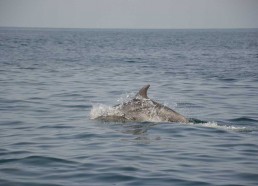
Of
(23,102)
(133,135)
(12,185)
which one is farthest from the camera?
(23,102)

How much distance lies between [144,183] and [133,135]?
14.3 ft

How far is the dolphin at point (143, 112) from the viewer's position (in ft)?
51.2

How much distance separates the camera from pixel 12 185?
8.86 m

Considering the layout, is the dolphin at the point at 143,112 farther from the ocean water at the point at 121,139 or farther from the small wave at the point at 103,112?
the ocean water at the point at 121,139

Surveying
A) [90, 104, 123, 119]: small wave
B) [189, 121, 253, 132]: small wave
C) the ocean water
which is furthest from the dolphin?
[189, 121, 253, 132]: small wave

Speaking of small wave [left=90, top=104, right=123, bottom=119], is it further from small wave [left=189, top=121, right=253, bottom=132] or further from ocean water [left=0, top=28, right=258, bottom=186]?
small wave [left=189, top=121, right=253, bottom=132]

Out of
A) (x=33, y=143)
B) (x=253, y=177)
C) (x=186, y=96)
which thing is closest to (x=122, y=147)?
(x=33, y=143)

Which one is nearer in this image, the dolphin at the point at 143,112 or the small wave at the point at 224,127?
the small wave at the point at 224,127

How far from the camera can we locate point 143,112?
15.6 m

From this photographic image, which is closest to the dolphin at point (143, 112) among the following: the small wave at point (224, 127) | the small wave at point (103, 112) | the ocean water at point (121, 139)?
the small wave at point (103, 112)

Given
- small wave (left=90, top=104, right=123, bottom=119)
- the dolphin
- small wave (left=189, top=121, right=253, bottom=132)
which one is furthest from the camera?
small wave (left=90, top=104, right=123, bottom=119)

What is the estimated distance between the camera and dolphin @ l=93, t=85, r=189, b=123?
15.6 meters

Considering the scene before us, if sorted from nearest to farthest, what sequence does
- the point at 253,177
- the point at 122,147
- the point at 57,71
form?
the point at 253,177 → the point at 122,147 → the point at 57,71

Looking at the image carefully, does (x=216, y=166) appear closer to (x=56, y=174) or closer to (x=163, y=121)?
(x=56, y=174)
